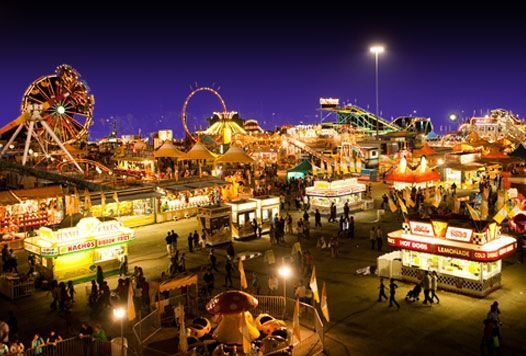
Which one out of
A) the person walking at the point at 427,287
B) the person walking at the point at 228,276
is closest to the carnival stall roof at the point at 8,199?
the person walking at the point at 228,276

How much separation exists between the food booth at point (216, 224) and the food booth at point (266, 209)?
8.66 feet

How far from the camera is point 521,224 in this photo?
2481 centimetres

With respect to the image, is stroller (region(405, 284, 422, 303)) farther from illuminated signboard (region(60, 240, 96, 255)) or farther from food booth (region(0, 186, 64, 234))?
food booth (region(0, 186, 64, 234))

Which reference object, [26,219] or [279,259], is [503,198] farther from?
[26,219]

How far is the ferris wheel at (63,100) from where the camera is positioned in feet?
150

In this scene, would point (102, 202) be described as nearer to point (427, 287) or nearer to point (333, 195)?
point (333, 195)

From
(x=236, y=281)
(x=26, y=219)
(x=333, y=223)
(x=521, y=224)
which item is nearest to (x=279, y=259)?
(x=236, y=281)

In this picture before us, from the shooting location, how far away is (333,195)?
108ft

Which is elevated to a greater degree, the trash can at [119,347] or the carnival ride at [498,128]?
the carnival ride at [498,128]

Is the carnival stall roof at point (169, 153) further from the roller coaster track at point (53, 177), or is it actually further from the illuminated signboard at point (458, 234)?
the illuminated signboard at point (458, 234)

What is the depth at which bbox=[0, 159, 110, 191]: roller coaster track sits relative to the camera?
34375 millimetres

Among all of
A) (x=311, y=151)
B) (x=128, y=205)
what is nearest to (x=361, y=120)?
(x=311, y=151)

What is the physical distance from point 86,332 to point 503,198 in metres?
14.1

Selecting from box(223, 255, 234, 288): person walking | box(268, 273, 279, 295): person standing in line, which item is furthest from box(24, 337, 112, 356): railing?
box(223, 255, 234, 288): person walking
